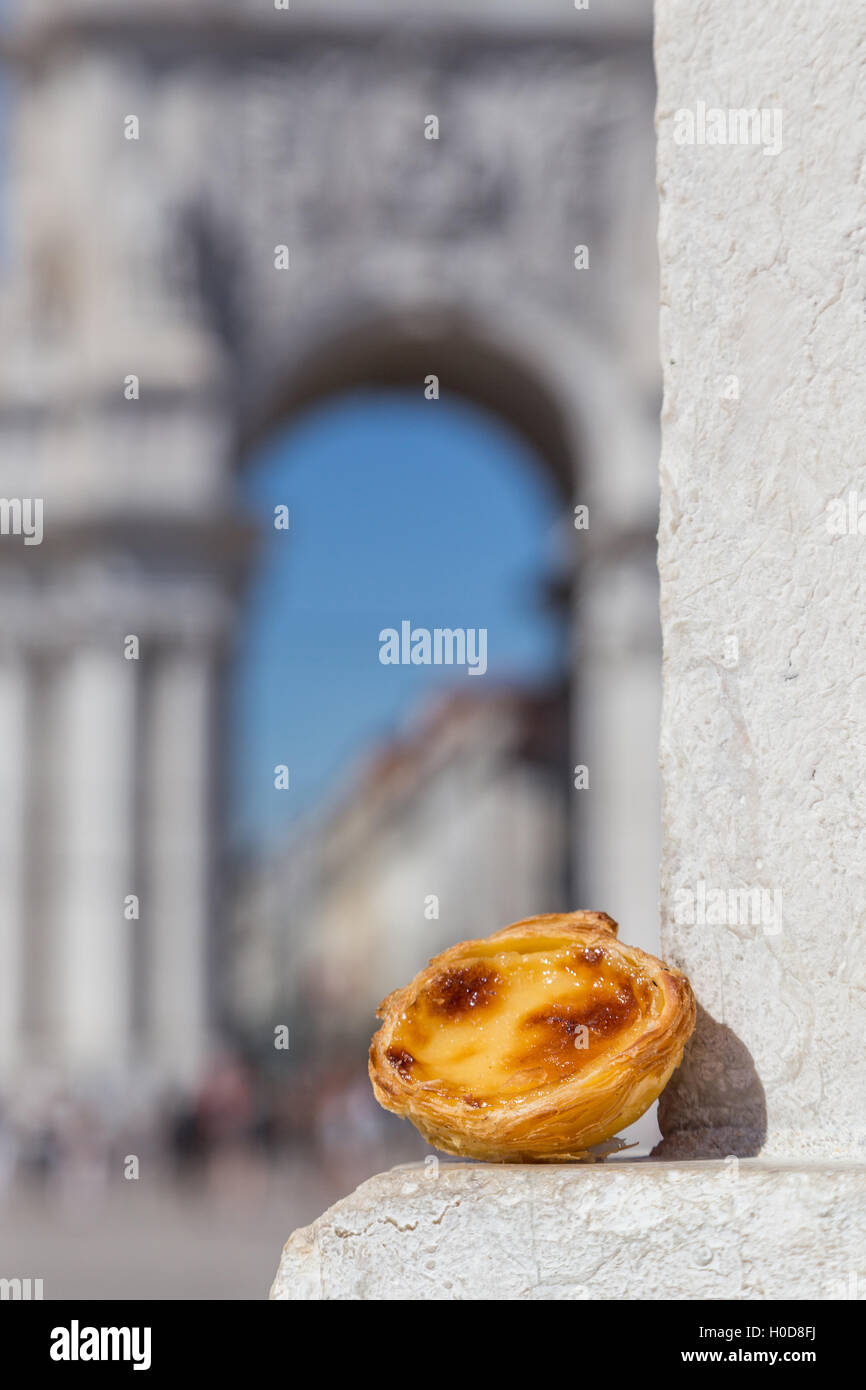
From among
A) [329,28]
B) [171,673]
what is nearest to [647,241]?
[329,28]

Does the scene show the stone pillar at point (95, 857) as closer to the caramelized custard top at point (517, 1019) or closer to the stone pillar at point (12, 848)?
the stone pillar at point (12, 848)

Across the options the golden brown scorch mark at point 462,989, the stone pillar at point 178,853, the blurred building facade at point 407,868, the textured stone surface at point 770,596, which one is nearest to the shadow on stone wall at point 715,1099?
the textured stone surface at point 770,596

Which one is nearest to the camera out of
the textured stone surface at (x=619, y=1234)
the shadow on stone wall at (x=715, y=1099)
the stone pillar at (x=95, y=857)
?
the textured stone surface at (x=619, y=1234)

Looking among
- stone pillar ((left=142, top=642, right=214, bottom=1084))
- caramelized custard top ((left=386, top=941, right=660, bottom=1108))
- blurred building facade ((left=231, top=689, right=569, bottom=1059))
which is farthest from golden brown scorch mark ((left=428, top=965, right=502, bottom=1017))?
blurred building facade ((left=231, top=689, right=569, bottom=1059))

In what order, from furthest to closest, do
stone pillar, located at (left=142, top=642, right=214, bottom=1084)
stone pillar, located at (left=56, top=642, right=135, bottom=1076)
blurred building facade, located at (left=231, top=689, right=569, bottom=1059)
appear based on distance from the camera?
blurred building facade, located at (left=231, top=689, right=569, bottom=1059)
stone pillar, located at (left=142, top=642, right=214, bottom=1084)
stone pillar, located at (left=56, top=642, right=135, bottom=1076)

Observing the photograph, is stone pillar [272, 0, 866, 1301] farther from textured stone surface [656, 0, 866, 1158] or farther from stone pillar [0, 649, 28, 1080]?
stone pillar [0, 649, 28, 1080]
